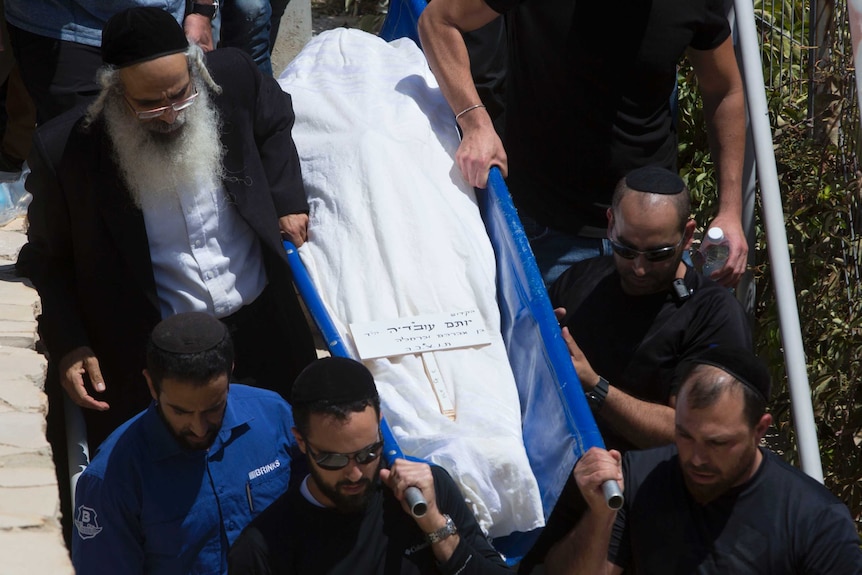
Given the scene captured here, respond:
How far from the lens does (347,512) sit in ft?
9.58

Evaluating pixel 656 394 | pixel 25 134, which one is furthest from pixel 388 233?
pixel 25 134

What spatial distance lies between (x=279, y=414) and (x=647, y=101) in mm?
1643

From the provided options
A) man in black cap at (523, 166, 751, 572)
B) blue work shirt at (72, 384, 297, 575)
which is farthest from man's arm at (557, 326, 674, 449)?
blue work shirt at (72, 384, 297, 575)

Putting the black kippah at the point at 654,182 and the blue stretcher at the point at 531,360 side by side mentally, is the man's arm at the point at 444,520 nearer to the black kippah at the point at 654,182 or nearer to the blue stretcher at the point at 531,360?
the blue stretcher at the point at 531,360

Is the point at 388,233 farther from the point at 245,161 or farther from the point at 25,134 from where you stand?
the point at 25,134

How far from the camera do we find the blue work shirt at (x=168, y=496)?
303 centimetres

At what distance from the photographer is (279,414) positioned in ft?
10.7

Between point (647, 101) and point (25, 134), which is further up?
point (647, 101)

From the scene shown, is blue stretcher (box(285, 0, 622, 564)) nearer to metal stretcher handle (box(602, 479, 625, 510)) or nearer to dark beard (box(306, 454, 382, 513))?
metal stretcher handle (box(602, 479, 625, 510))

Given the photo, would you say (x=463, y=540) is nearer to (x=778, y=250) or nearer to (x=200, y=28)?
(x=778, y=250)

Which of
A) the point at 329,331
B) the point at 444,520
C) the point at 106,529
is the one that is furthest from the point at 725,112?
the point at 106,529

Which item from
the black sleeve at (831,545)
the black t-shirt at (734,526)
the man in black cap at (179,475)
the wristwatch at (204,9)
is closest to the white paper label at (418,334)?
the man in black cap at (179,475)

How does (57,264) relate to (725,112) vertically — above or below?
below

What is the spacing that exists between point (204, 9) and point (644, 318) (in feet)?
6.39
